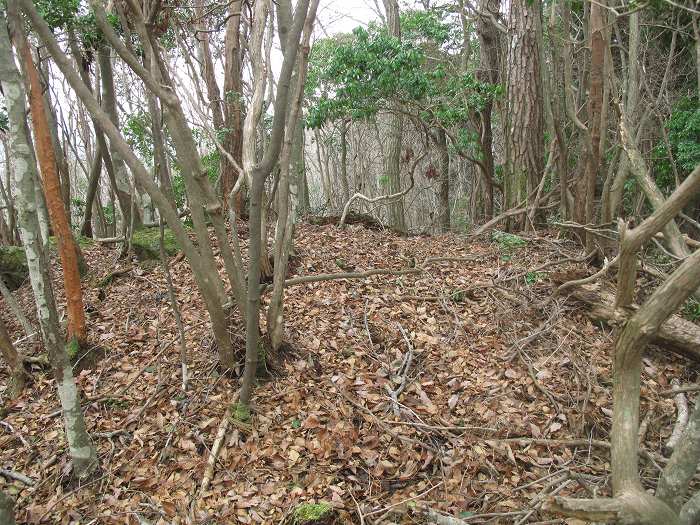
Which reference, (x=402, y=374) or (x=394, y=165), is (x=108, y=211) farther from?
(x=402, y=374)

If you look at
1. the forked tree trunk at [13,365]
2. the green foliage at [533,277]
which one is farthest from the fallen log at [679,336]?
the forked tree trunk at [13,365]

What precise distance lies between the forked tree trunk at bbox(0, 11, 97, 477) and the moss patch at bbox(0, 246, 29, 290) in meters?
4.65

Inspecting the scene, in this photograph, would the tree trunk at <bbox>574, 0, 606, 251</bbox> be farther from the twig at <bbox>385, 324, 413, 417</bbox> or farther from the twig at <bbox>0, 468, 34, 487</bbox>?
the twig at <bbox>0, 468, 34, 487</bbox>

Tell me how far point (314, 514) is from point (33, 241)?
8.79ft

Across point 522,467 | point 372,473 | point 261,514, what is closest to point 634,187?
point 522,467

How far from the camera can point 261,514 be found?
3.17 m

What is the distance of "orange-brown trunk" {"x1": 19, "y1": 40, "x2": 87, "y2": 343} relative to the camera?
13.6 feet

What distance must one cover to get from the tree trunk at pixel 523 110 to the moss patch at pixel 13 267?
25.4ft

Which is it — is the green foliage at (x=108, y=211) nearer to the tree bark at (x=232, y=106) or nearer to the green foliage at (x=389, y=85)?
the tree bark at (x=232, y=106)

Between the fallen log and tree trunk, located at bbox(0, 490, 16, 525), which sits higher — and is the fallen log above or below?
below

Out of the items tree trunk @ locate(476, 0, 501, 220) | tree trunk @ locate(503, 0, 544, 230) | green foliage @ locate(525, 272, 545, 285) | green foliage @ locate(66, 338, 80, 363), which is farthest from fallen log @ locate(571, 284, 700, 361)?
tree trunk @ locate(476, 0, 501, 220)

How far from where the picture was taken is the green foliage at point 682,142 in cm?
899

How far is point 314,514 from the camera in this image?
3.06 meters

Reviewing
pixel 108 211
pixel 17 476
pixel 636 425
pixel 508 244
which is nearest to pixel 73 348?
pixel 17 476
